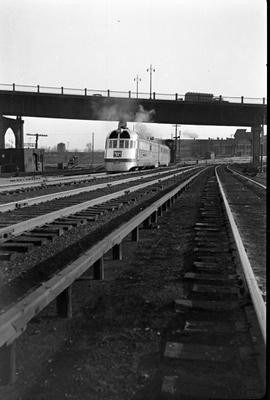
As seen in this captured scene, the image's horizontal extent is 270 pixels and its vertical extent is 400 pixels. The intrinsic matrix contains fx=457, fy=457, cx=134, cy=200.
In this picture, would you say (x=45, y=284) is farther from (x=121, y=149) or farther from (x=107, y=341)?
(x=121, y=149)

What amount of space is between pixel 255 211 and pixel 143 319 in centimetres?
1022

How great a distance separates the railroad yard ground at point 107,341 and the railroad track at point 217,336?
78 millimetres

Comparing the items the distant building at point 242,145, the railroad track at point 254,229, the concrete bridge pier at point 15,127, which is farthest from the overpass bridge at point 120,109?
the distant building at point 242,145

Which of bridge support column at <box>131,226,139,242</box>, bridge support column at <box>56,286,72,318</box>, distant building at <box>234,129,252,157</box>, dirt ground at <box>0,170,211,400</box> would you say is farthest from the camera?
distant building at <box>234,129,252,157</box>

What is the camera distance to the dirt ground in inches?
117

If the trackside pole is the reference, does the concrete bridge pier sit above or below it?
above

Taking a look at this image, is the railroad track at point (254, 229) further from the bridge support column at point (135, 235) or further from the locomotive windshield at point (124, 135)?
the locomotive windshield at point (124, 135)

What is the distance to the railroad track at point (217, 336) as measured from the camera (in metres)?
2.96

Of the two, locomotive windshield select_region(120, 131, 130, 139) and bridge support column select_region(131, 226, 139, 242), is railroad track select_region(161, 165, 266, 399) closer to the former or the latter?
bridge support column select_region(131, 226, 139, 242)

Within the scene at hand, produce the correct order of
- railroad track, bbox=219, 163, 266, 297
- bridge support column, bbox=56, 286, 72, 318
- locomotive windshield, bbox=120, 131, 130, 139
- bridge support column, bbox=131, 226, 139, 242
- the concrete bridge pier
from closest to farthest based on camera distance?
bridge support column, bbox=56, 286, 72, 318
railroad track, bbox=219, 163, 266, 297
bridge support column, bbox=131, 226, 139, 242
locomotive windshield, bbox=120, 131, 130, 139
the concrete bridge pier

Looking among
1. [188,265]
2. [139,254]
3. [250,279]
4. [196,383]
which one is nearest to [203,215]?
[139,254]

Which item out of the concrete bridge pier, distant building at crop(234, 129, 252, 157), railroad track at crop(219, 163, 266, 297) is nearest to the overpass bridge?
the concrete bridge pier

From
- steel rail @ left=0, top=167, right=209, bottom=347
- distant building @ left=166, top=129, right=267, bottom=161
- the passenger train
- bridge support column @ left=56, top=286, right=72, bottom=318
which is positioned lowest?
bridge support column @ left=56, top=286, right=72, bottom=318

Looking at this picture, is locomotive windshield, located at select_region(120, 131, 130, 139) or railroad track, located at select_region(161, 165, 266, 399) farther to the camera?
locomotive windshield, located at select_region(120, 131, 130, 139)
